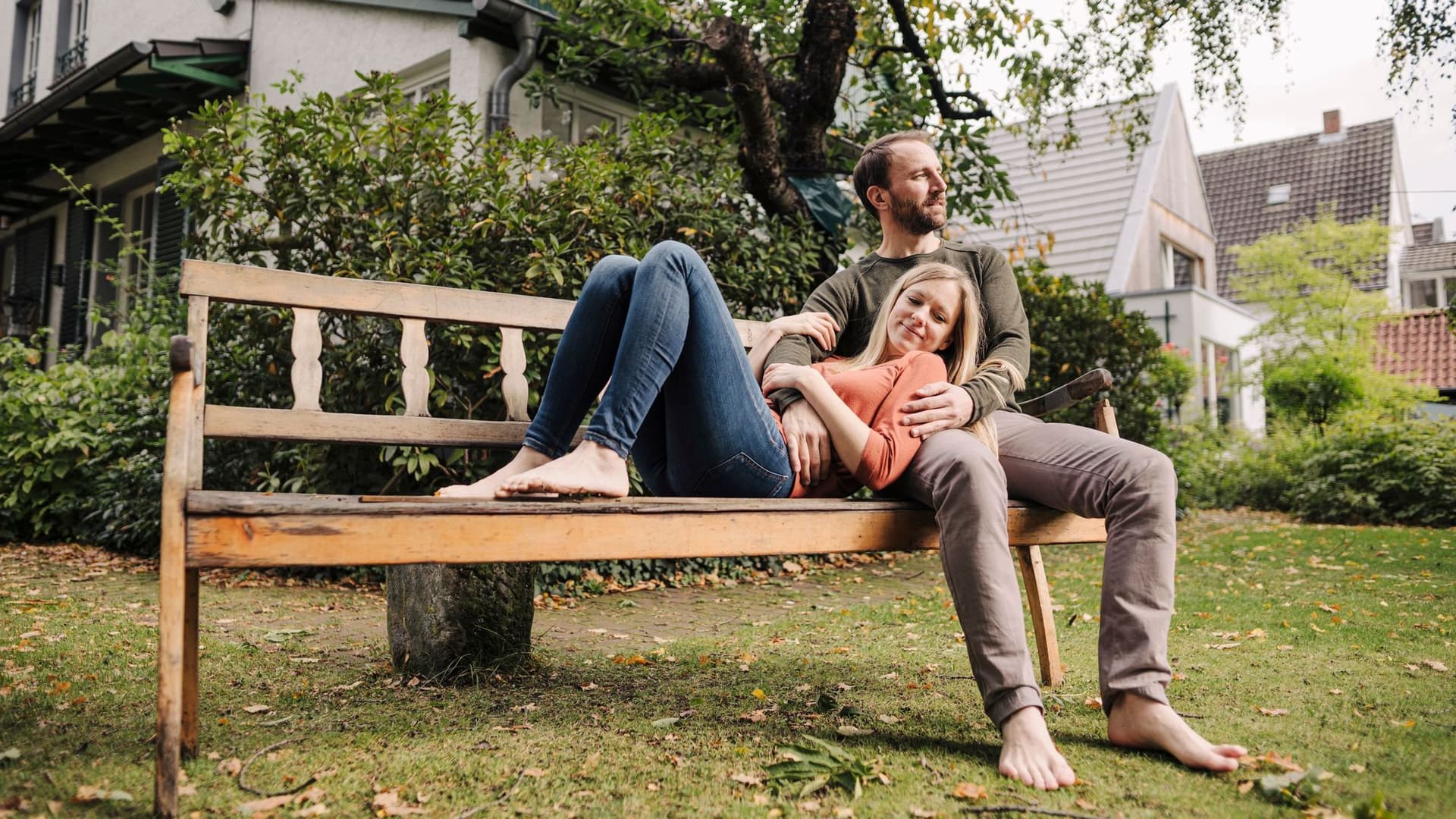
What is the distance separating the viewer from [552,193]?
14.4 feet

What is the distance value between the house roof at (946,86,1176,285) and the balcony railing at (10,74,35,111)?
484 inches

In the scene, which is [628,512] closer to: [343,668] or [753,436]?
[753,436]

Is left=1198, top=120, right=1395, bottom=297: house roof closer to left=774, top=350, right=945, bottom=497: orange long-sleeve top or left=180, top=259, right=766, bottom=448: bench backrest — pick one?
left=774, top=350, right=945, bottom=497: orange long-sleeve top

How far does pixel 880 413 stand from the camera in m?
2.24

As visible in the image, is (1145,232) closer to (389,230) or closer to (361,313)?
(389,230)

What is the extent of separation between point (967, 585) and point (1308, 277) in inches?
517

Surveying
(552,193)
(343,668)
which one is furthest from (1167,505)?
(552,193)

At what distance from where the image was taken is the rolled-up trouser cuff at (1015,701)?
1.87 m

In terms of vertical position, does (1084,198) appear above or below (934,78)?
above

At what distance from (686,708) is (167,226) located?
8284 mm

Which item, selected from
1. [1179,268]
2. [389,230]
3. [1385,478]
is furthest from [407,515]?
[1179,268]

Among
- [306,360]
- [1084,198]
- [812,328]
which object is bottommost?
[306,360]

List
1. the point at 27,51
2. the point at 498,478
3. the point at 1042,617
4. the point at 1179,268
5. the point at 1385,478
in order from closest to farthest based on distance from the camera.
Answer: the point at 498,478 < the point at 1042,617 < the point at 1385,478 < the point at 27,51 < the point at 1179,268

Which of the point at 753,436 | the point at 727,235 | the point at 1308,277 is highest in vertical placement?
the point at 1308,277
